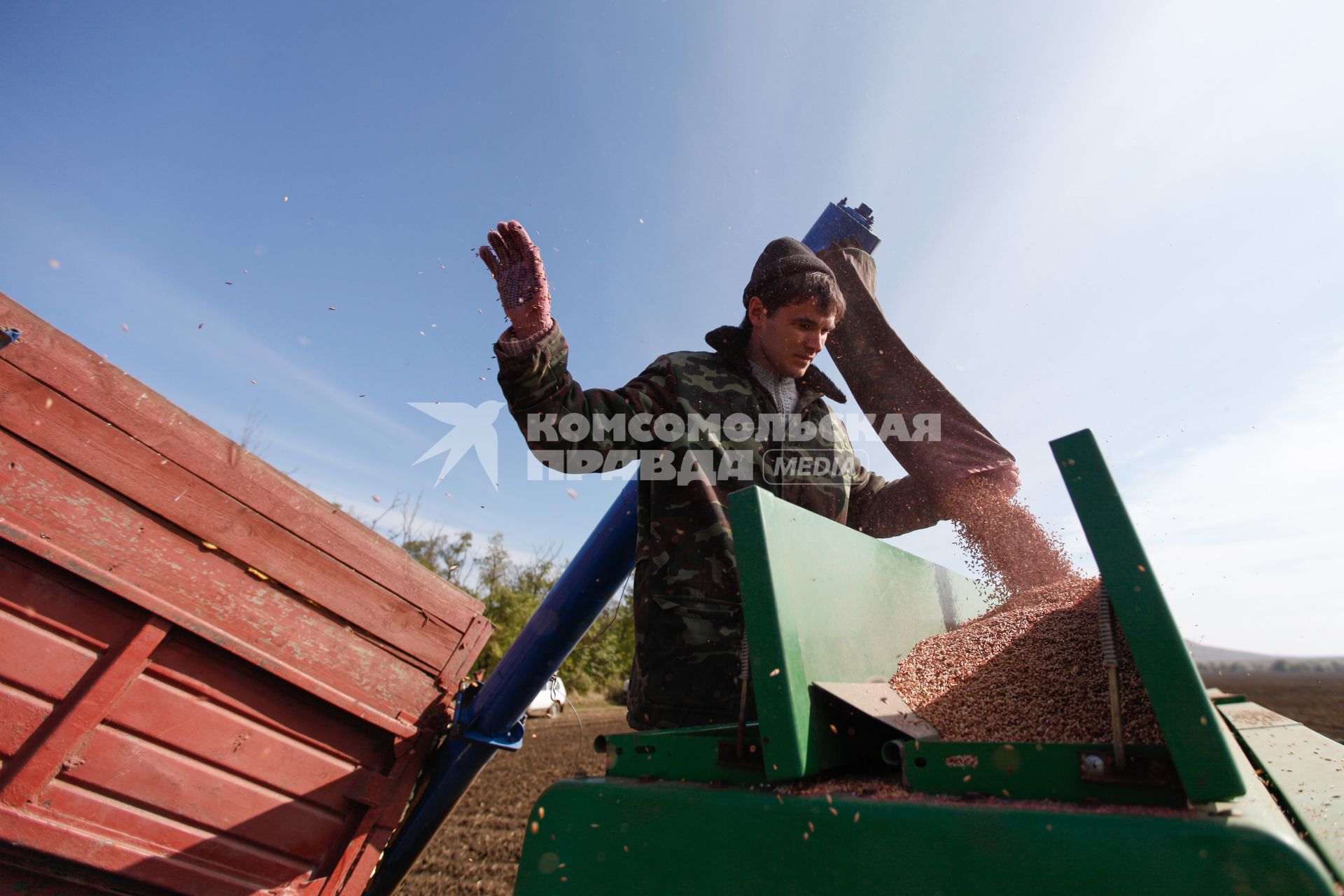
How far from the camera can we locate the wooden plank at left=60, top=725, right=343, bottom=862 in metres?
1.96

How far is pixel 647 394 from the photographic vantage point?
238cm

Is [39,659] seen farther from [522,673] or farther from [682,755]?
[682,755]

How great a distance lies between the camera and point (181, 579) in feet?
6.85

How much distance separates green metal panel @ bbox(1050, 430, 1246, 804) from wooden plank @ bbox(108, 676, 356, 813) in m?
2.43

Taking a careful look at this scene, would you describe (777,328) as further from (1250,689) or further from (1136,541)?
(1250,689)

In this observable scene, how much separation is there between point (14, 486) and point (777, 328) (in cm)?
249

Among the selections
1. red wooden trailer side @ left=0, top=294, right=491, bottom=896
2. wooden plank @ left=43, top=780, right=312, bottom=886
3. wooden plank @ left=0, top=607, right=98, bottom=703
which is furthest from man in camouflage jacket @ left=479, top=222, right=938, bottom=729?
wooden plank @ left=0, top=607, right=98, bottom=703

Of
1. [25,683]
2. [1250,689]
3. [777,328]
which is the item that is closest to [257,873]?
[25,683]

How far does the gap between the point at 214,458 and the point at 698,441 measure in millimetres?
1606

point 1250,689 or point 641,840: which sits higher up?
point 1250,689

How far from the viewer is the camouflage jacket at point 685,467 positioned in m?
1.97

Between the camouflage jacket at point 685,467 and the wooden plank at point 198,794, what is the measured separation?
121 cm

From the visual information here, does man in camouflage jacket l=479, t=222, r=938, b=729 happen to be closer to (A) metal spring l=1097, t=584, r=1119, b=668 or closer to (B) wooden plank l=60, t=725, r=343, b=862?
(A) metal spring l=1097, t=584, r=1119, b=668

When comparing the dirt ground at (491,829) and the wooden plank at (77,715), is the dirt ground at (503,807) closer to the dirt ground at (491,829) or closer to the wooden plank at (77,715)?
the dirt ground at (491,829)
